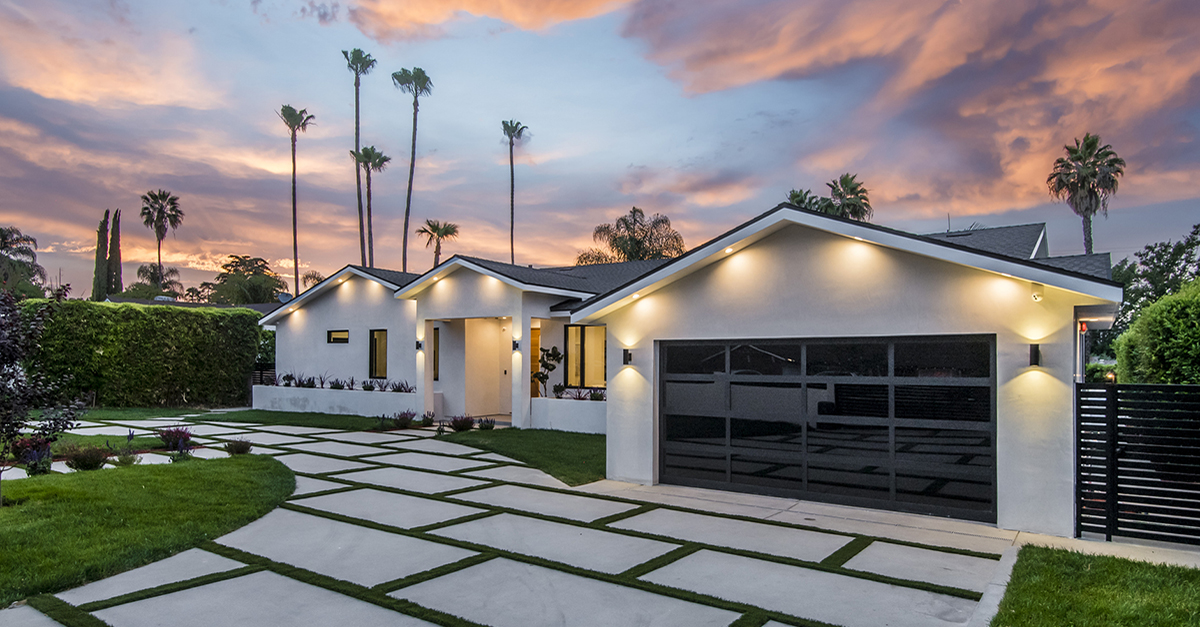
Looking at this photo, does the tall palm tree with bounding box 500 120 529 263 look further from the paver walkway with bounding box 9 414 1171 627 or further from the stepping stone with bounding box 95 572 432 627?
the stepping stone with bounding box 95 572 432 627

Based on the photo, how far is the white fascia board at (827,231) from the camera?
629cm

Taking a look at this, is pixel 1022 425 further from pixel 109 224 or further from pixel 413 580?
pixel 109 224

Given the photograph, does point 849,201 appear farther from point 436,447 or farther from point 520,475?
point 520,475

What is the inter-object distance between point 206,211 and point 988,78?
3499cm

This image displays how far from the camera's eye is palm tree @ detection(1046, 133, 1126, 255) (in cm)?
3080

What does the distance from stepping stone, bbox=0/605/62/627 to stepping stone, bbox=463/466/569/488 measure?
5674mm

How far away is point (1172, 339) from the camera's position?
8312 millimetres

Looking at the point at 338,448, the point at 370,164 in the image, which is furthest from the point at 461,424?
the point at 370,164

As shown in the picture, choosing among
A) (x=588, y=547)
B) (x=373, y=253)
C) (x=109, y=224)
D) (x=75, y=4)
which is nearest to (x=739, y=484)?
(x=588, y=547)

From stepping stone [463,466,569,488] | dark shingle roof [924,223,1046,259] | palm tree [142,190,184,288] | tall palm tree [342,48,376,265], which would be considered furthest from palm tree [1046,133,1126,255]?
palm tree [142,190,184,288]

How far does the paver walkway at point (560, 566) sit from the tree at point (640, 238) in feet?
88.6

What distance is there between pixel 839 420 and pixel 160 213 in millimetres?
55290

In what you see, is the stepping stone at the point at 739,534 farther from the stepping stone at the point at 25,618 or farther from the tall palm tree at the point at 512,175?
the tall palm tree at the point at 512,175

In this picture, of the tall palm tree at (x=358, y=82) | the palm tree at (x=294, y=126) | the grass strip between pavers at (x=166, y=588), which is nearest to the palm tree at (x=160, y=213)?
the palm tree at (x=294, y=126)
